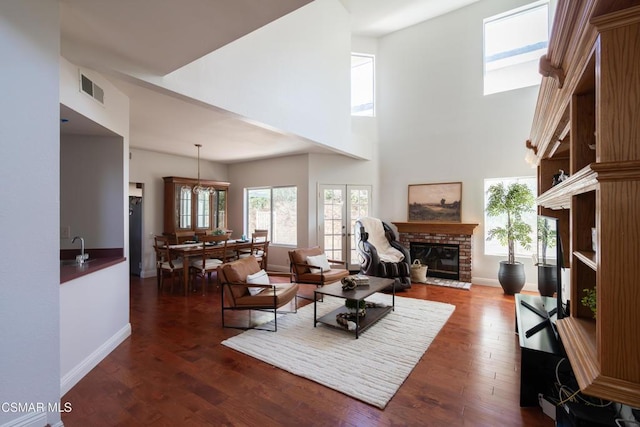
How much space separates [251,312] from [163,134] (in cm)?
323

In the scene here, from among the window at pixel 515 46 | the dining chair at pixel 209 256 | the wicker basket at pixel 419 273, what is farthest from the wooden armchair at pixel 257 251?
the window at pixel 515 46

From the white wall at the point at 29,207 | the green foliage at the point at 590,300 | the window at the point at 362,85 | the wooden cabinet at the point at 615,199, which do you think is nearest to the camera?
the wooden cabinet at the point at 615,199

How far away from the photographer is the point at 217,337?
125 inches

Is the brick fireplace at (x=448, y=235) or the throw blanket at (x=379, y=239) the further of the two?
the brick fireplace at (x=448, y=235)

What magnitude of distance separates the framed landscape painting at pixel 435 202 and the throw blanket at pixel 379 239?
2.81ft

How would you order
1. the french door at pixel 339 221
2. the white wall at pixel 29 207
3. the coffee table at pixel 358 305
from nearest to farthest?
1. the white wall at pixel 29 207
2. the coffee table at pixel 358 305
3. the french door at pixel 339 221

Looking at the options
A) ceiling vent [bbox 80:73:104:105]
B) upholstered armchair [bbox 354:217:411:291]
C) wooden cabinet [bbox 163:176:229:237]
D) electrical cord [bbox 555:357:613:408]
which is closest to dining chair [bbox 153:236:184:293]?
wooden cabinet [bbox 163:176:229:237]

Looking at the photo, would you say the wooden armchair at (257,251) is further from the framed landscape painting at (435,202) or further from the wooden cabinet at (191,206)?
the framed landscape painting at (435,202)

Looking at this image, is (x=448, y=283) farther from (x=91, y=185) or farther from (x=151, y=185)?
(x=151, y=185)

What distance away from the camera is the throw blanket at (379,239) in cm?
546

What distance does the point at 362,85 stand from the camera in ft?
22.6

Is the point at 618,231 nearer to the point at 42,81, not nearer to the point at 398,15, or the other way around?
the point at 42,81

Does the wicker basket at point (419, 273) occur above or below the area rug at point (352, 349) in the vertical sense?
above

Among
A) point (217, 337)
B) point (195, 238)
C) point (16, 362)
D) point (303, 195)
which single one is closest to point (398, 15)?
point (303, 195)
